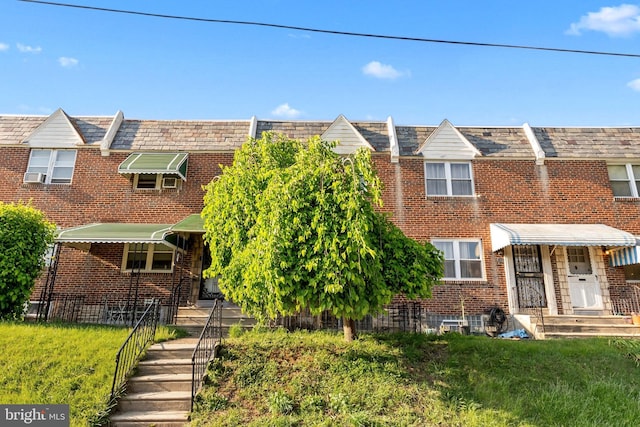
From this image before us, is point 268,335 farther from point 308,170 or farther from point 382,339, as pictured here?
point 308,170

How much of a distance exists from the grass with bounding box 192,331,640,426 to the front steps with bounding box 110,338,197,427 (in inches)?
16.3

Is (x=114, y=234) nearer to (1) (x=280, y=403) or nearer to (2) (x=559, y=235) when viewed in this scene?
(1) (x=280, y=403)

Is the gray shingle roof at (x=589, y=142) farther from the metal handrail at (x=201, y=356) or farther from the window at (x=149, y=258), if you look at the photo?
the window at (x=149, y=258)

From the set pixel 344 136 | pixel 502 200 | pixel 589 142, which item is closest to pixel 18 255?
pixel 344 136

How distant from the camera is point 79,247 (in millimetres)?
13430

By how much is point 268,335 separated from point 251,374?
192 centimetres

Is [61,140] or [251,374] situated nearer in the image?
[251,374]

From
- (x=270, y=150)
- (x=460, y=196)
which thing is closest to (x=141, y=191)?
(x=270, y=150)

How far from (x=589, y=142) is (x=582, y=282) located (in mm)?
5850

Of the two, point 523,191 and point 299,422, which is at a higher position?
point 523,191

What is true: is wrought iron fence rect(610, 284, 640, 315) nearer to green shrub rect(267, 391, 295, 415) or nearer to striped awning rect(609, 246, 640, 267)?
striped awning rect(609, 246, 640, 267)

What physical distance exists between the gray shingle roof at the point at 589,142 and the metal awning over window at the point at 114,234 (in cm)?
1458

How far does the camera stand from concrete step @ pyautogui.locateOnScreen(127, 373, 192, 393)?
7.14 meters

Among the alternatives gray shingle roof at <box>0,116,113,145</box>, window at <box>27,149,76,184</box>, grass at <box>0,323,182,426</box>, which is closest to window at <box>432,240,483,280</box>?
grass at <box>0,323,182,426</box>
